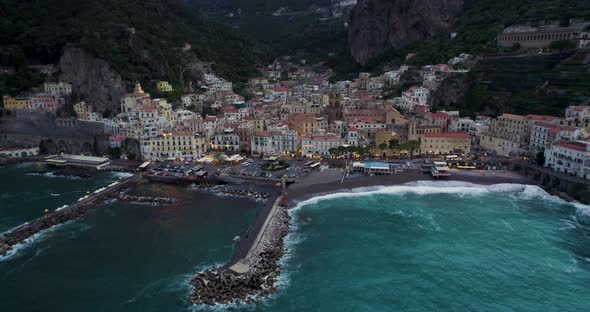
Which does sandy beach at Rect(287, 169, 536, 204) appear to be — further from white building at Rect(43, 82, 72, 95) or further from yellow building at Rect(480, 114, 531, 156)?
white building at Rect(43, 82, 72, 95)

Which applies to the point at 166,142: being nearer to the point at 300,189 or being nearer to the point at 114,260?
the point at 300,189

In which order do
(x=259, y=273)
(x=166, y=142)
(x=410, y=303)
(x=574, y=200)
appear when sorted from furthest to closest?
(x=166, y=142) → (x=574, y=200) → (x=259, y=273) → (x=410, y=303)

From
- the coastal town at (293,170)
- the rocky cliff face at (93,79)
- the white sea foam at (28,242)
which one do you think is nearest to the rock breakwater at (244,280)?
the coastal town at (293,170)

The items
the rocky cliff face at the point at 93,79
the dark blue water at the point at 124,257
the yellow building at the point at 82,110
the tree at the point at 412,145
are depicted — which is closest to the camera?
the dark blue water at the point at 124,257

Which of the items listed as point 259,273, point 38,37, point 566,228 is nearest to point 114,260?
point 259,273

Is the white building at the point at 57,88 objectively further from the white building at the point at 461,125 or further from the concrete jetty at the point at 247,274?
the white building at the point at 461,125

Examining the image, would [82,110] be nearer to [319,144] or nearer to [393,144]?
[319,144]
